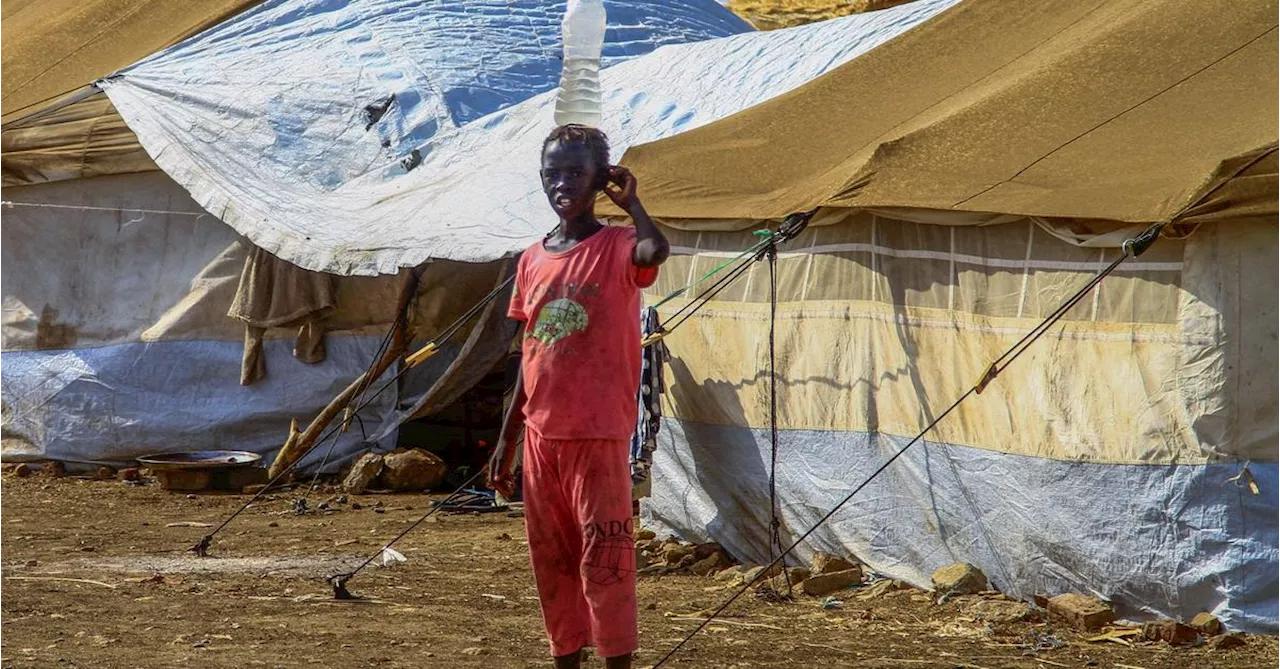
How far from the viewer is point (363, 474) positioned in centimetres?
1102

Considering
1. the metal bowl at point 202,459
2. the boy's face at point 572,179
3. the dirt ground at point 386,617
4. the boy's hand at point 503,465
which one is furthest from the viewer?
the metal bowl at point 202,459

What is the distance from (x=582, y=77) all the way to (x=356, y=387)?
474 centimetres

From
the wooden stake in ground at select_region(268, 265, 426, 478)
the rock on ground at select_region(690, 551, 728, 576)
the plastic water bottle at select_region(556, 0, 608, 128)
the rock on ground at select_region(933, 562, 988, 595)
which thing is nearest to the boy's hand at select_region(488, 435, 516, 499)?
the plastic water bottle at select_region(556, 0, 608, 128)

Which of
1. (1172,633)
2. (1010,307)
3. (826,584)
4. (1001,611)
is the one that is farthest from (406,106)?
(1172,633)

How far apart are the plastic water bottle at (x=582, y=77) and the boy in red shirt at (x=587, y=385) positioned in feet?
5.82

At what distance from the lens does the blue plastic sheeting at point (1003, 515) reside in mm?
6297

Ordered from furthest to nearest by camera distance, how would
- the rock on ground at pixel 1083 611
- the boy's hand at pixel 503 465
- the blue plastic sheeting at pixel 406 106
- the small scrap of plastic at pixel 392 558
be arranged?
the blue plastic sheeting at pixel 406 106 < the small scrap of plastic at pixel 392 558 < the rock on ground at pixel 1083 611 < the boy's hand at pixel 503 465

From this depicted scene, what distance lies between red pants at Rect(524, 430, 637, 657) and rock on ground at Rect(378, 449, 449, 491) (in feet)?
20.7

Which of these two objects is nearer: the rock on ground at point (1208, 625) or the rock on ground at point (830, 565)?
the rock on ground at point (1208, 625)

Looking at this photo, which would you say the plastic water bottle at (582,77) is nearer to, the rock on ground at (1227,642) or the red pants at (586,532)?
the red pants at (586,532)

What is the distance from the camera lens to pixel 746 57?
34.3 ft

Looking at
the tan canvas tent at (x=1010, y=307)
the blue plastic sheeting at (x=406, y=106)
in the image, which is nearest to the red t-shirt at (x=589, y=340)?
the tan canvas tent at (x=1010, y=307)

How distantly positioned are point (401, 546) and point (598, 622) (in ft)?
15.0

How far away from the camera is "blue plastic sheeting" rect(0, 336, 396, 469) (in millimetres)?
11586
